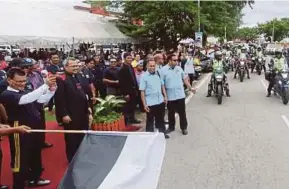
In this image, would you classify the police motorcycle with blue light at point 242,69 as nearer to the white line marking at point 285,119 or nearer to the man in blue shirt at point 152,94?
the white line marking at point 285,119

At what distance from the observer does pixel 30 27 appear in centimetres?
1348

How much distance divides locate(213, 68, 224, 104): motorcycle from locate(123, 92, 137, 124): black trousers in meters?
3.64

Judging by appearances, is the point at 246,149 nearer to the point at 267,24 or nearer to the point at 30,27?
the point at 30,27

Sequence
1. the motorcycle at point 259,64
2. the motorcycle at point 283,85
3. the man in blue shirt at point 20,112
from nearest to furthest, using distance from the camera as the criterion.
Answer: the man in blue shirt at point 20,112 < the motorcycle at point 283,85 < the motorcycle at point 259,64

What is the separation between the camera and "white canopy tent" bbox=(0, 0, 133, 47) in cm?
1258

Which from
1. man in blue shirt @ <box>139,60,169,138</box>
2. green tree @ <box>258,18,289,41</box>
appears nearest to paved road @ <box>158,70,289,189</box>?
man in blue shirt @ <box>139,60,169,138</box>

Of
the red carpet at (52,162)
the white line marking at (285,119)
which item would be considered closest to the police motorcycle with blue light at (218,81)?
the white line marking at (285,119)

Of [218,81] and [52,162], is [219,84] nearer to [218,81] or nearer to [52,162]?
[218,81]

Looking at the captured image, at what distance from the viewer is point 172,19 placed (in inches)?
1131

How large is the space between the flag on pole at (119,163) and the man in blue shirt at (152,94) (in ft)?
13.8

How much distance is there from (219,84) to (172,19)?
1644cm

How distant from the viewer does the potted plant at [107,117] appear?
8609 mm

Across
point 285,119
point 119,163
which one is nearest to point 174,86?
point 285,119

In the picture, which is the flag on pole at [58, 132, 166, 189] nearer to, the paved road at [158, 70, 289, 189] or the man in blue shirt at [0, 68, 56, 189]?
the man in blue shirt at [0, 68, 56, 189]
